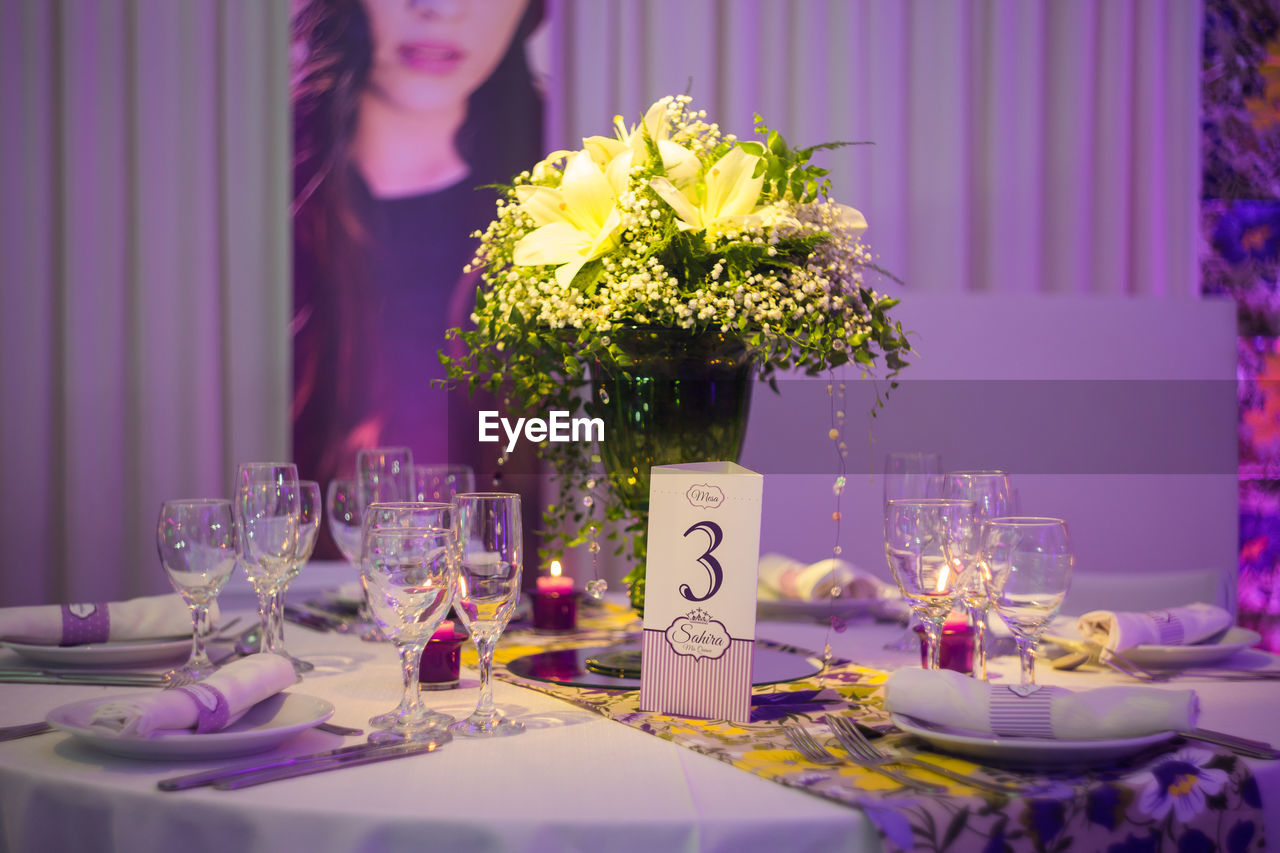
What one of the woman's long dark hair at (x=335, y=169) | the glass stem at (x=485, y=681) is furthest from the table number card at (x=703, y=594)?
the woman's long dark hair at (x=335, y=169)

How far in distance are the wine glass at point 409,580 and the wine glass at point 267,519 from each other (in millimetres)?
314

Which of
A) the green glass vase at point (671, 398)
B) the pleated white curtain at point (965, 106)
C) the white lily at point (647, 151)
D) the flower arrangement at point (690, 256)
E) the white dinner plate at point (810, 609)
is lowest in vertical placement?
the white dinner plate at point (810, 609)

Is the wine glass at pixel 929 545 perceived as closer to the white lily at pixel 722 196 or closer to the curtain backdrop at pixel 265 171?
the white lily at pixel 722 196

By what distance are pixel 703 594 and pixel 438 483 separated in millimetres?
667

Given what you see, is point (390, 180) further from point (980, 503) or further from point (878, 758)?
point (878, 758)

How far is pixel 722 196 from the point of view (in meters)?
1.19

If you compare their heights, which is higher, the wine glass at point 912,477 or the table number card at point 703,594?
the wine glass at point 912,477

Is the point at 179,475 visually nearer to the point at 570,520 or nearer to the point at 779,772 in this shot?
the point at 570,520

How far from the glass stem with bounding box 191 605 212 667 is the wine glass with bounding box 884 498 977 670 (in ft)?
2.45

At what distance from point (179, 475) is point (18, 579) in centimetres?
51

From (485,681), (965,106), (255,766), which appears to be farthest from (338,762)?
(965,106)

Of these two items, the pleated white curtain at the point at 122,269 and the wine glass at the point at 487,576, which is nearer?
the wine glass at the point at 487,576

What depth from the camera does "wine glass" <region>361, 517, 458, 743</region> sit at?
938 millimetres

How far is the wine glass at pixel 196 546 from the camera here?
3.71ft
